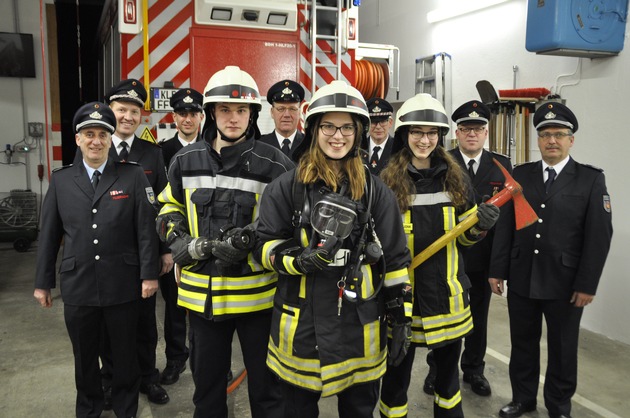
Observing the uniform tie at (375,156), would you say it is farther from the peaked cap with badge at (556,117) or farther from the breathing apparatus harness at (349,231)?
the breathing apparatus harness at (349,231)

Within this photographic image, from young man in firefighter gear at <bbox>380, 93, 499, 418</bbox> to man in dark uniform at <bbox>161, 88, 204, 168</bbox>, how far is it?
5.82 ft

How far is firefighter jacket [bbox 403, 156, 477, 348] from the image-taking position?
2.66 m

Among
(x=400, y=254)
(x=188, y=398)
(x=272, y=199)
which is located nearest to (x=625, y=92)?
(x=400, y=254)

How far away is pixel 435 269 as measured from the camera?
2.70 m

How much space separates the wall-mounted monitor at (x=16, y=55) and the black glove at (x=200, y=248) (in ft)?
22.1

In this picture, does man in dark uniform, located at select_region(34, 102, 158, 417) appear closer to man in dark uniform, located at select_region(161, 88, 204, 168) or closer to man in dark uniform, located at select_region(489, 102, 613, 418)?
man in dark uniform, located at select_region(161, 88, 204, 168)

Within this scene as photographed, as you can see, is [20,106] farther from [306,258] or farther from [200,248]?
[306,258]

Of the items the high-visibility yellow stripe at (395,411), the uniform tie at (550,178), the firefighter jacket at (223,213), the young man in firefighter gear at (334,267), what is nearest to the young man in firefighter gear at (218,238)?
the firefighter jacket at (223,213)

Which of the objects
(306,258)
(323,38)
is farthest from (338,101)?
(323,38)

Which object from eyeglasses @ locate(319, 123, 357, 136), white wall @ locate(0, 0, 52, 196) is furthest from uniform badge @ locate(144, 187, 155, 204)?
white wall @ locate(0, 0, 52, 196)

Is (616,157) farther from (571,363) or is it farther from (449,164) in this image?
(449,164)

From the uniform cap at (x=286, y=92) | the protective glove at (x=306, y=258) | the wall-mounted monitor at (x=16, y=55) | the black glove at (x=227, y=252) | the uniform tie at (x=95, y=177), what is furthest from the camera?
the wall-mounted monitor at (x=16, y=55)

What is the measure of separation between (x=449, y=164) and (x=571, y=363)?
1.44 meters

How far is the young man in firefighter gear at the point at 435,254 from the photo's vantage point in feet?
8.76
